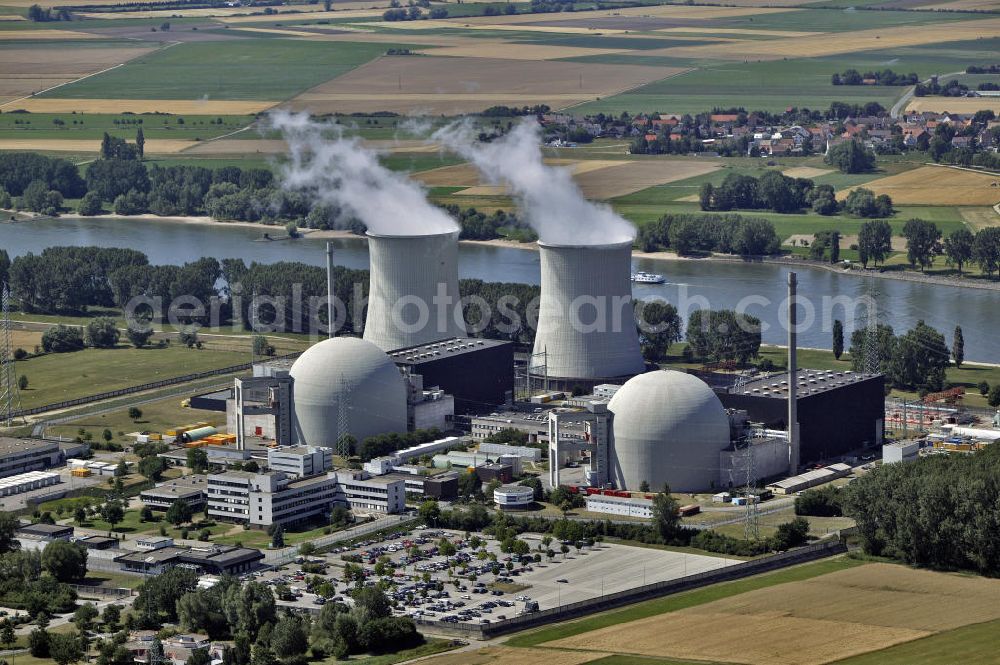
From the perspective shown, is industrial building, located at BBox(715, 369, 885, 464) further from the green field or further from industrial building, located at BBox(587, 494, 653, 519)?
the green field

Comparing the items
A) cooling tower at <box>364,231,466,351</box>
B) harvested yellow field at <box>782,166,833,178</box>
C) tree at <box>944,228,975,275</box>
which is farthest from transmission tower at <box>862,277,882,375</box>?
harvested yellow field at <box>782,166,833,178</box>

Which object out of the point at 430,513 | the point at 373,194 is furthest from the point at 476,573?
the point at 373,194

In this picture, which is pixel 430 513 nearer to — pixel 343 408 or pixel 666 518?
pixel 666 518

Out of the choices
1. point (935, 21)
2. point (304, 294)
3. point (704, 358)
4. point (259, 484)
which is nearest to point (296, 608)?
point (259, 484)

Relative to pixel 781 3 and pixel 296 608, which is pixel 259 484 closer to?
pixel 296 608

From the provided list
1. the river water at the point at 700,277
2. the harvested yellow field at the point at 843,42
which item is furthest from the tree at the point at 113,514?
the harvested yellow field at the point at 843,42
